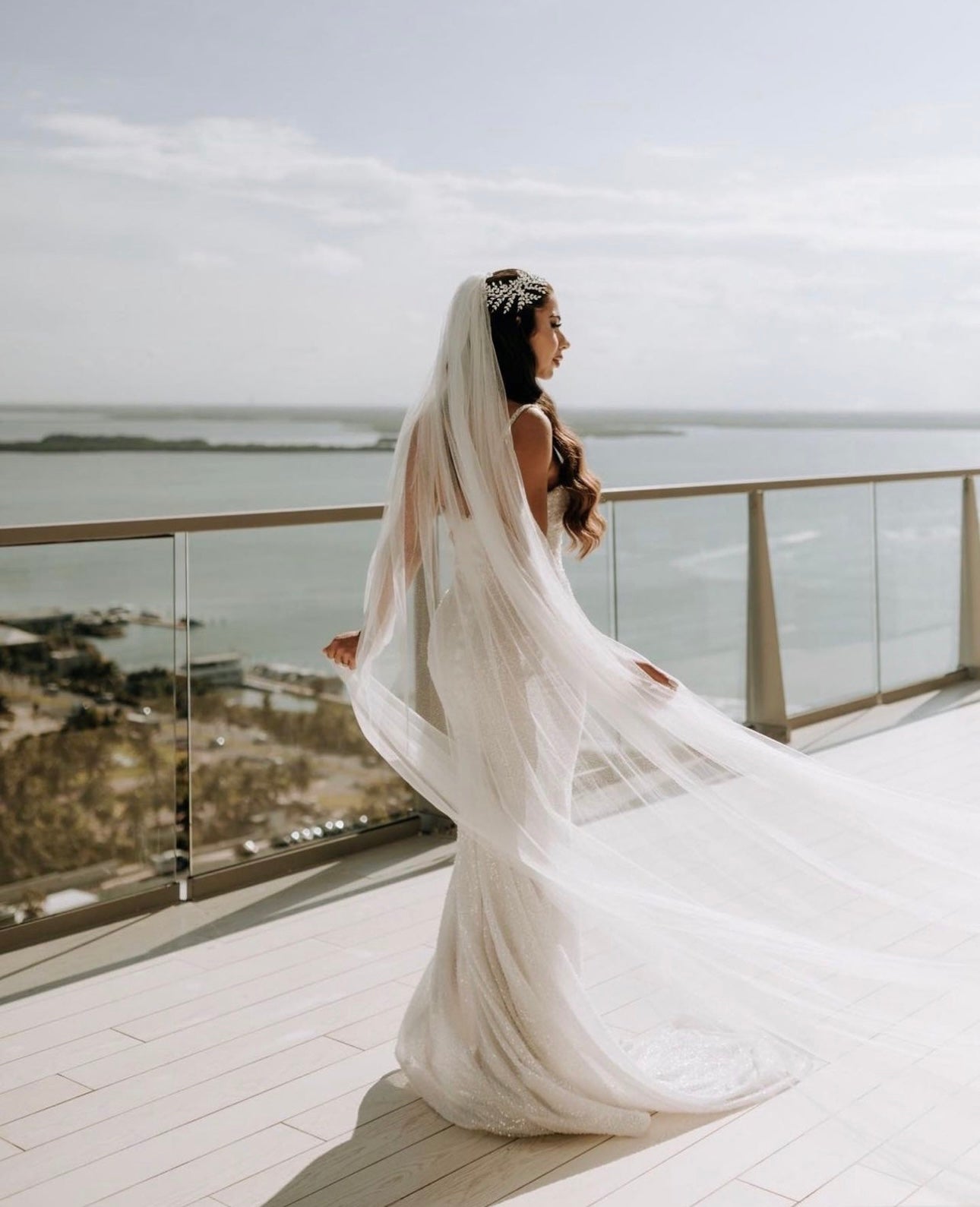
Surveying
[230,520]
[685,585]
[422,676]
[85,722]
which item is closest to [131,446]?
[685,585]

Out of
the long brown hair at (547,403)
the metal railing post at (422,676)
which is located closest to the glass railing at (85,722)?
the metal railing post at (422,676)

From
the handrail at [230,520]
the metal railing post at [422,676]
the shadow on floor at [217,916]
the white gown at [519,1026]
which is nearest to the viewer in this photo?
the white gown at [519,1026]

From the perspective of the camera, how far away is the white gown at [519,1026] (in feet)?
8.48

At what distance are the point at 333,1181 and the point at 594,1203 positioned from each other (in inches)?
17.7

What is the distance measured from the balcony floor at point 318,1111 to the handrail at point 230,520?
1054 millimetres

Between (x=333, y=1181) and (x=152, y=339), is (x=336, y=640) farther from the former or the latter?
(x=152, y=339)

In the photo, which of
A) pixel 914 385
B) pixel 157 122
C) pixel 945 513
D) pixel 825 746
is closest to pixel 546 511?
pixel 825 746

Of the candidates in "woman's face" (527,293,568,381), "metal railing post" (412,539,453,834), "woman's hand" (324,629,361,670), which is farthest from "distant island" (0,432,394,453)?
"woman's face" (527,293,568,381)

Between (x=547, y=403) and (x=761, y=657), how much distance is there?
3.47 metres

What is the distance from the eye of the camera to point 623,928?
2.67 meters

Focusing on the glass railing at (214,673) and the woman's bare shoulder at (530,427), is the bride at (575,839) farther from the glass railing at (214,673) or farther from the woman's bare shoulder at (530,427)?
the glass railing at (214,673)

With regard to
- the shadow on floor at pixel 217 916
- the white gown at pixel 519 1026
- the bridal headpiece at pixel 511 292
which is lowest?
the shadow on floor at pixel 217 916

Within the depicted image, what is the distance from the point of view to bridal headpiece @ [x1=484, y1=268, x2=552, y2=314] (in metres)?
2.66

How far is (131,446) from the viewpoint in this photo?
47031mm
